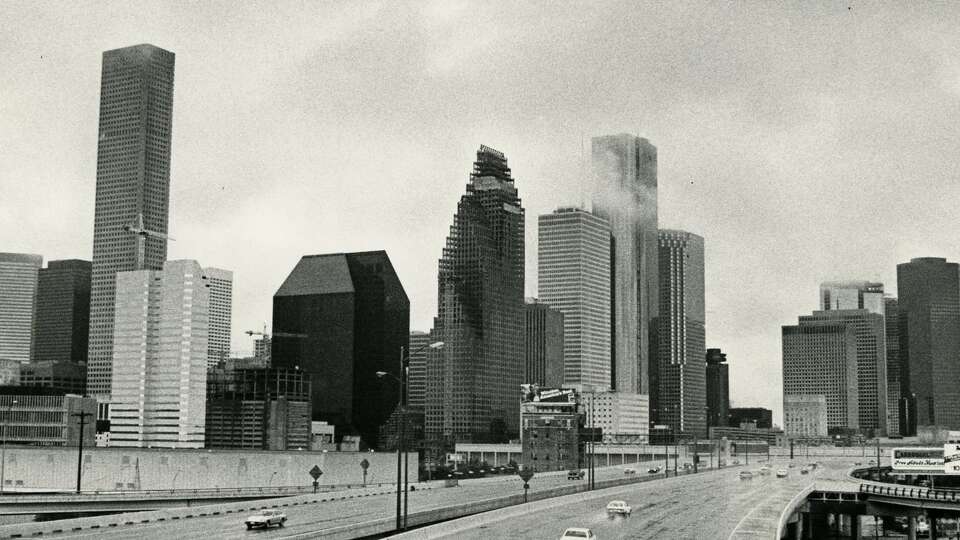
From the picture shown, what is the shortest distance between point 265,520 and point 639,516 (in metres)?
31.9

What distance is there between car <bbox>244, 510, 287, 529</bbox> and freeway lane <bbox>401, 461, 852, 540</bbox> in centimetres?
1289

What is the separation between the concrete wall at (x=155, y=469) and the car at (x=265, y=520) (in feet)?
299

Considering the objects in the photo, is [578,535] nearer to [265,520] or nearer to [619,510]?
[265,520]

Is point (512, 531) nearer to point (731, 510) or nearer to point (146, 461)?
point (731, 510)

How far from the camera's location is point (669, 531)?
82312 mm

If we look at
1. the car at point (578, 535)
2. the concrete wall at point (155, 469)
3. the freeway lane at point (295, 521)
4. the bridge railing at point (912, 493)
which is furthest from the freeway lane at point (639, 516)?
the concrete wall at point (155, 469)

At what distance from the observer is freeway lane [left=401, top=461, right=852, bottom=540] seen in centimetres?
7900

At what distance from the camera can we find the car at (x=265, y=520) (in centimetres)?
8075

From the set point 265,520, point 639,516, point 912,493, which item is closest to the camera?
point 265,520

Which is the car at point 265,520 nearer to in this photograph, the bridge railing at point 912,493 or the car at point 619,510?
the car at point 619,510

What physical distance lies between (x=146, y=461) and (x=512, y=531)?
10667 centimetres

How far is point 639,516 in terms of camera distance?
96250mm

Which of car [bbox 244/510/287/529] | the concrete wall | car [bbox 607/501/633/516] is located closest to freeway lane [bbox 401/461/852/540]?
car [bbox 607/501/633/516]

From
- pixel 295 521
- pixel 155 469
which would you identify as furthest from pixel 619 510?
pixel 155 469
